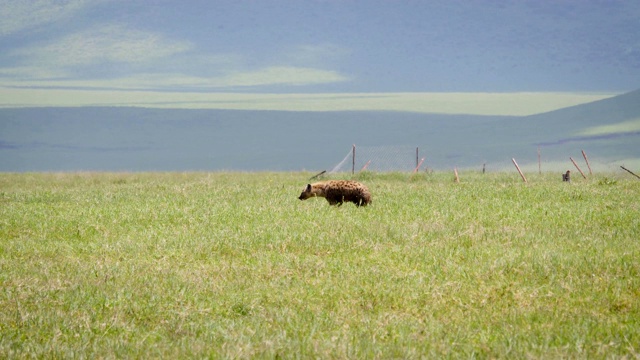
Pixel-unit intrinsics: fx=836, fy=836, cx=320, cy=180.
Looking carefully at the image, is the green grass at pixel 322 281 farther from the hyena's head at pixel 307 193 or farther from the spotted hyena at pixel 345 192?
the hyena's head at pixel 307 193

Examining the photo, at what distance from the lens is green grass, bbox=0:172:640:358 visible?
8156 millimetres

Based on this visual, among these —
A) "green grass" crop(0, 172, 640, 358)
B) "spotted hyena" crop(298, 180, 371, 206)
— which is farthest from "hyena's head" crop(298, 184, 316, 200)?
"green grass" crop(0, 172, 640, 358)

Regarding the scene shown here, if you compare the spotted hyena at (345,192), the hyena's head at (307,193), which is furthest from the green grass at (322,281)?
the hyena's head at (307,193)

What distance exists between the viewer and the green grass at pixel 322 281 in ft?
26.8

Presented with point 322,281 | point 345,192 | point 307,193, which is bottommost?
point 322,281

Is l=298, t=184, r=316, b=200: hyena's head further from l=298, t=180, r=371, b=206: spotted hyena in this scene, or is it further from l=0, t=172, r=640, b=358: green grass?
l=0, t=172, r=640, b=358: green grass

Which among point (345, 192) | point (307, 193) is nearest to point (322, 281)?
point (345, 192)

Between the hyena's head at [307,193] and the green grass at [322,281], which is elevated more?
the hyena's head at [307,193]

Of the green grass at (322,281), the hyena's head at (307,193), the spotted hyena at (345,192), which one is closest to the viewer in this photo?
the green grass at (322,281)

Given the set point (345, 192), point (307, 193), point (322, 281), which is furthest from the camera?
point (307, 193)

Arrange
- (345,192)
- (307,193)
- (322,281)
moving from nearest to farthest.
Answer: (322,281) < (345,192) < (307,193)

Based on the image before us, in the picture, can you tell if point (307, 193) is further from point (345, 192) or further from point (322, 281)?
point (322, 281)

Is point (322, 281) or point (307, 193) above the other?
point (307, 193)

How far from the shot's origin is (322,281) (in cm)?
1120
